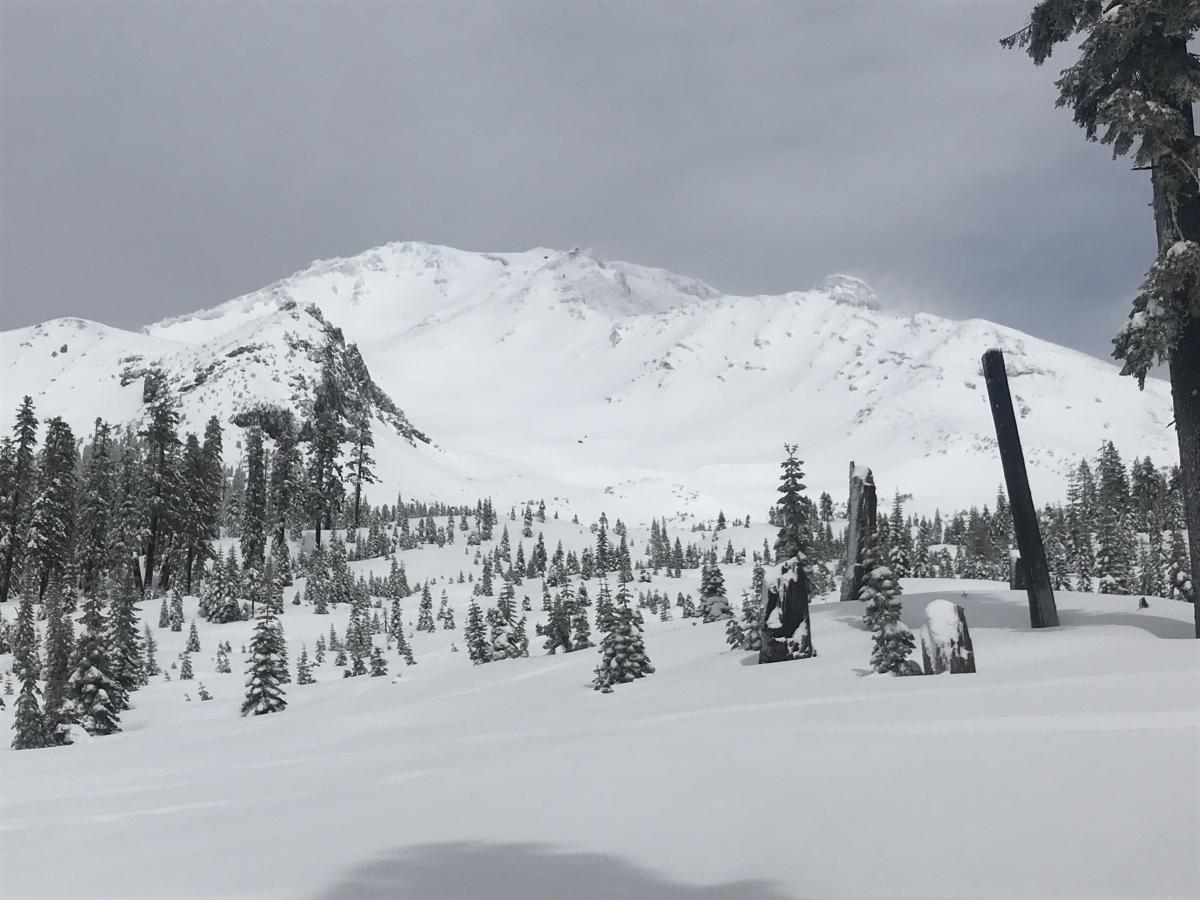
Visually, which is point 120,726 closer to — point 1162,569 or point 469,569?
point 469,569

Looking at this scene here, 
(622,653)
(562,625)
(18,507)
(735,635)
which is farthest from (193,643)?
(735,635)

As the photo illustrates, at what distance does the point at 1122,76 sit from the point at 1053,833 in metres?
12.4

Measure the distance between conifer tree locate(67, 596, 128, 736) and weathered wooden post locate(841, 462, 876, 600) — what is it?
21677mm

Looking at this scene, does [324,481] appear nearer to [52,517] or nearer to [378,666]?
A: [52,517]

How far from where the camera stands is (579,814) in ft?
17.2

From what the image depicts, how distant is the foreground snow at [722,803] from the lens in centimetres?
400

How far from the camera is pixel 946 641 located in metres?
10.1

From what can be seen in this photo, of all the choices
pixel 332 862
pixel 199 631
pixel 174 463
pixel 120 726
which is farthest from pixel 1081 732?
pixel 174 463

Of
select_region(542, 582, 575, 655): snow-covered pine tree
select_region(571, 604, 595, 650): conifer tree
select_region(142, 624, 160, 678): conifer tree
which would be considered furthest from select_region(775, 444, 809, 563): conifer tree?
select_region(142, 624, 160, 678): conifer tree

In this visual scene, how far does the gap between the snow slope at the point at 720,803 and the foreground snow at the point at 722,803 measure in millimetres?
22

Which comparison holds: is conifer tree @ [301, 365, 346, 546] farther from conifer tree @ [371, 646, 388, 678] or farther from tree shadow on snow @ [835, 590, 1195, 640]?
tree shadow on snow @ [835, 590, 1195, 640]

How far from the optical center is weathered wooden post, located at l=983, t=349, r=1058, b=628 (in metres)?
13.6

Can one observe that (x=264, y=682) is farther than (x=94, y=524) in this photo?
No

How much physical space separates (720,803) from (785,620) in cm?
1048
